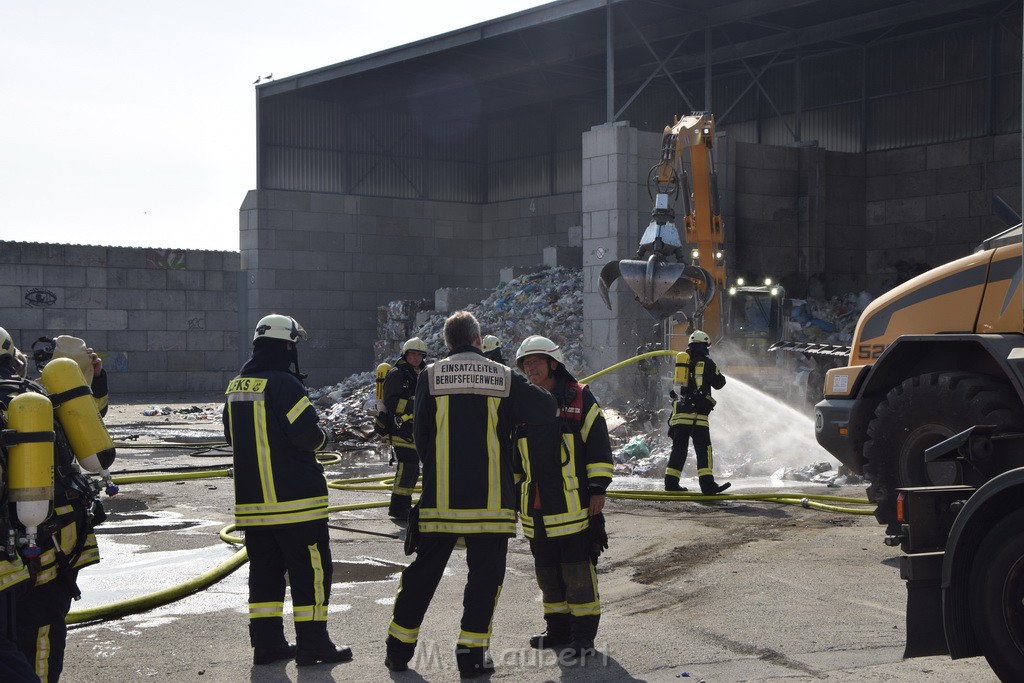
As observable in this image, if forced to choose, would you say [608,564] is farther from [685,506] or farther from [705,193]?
[705,193]

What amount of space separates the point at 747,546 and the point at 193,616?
432 centimetres

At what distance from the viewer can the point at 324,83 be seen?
30266 mm

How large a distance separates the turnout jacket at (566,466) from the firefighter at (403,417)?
4138 mm

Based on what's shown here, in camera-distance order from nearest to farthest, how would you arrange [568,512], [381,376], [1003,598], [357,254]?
[1003,598]
[568,512]
[381,376]
[357,254]

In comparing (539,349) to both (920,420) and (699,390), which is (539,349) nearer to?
(920,420)

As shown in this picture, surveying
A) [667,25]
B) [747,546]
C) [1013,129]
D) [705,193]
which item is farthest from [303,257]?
[747,546]

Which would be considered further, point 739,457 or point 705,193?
point 705,193

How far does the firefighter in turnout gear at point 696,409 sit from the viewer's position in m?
12.1

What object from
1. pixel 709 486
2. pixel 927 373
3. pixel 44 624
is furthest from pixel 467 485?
pixel 709 486

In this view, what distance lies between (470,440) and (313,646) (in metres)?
1.33

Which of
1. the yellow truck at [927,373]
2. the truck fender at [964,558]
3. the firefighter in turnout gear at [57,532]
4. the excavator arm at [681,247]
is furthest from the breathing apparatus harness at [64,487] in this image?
the excavator arm at [681,247]

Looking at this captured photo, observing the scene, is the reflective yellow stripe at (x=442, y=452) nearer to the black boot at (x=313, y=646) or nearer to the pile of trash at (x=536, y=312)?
the black boot at (x=313, y=646)

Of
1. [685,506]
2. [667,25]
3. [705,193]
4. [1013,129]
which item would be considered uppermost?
[667,25]

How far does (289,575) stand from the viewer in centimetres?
592
